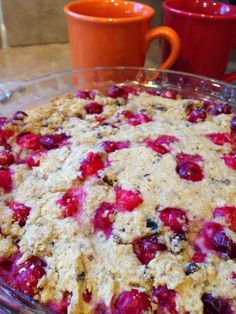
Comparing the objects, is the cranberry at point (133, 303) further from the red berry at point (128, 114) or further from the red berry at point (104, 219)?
the red berry at point (128, 114)

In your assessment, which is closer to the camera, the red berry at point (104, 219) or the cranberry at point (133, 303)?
the cranberry at point (133, 303)

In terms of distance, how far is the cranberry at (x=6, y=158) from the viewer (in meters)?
0.83

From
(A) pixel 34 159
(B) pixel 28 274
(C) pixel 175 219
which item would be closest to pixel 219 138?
(C) pixel 175 219

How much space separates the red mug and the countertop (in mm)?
287

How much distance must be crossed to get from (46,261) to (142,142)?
1.13 feet

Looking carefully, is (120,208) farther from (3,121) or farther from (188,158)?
(3,121)

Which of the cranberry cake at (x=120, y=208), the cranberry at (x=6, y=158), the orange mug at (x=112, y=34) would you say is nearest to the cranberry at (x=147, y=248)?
the cranberry cake at (x=120, y=208)

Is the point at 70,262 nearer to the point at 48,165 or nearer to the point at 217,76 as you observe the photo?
the point at 48,165

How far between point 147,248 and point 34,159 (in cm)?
32

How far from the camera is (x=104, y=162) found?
2.67 feet

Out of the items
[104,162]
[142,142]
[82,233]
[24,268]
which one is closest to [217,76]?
[142,142]

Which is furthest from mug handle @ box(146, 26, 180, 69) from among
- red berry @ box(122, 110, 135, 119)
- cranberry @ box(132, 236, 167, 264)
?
cranberry @ box(132, 236, 167, 264)

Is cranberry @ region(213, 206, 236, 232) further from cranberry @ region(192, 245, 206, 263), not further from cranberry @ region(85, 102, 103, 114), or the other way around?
cranberry @ region(85, 102, 103, 114)

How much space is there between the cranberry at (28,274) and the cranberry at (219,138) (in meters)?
0.46
